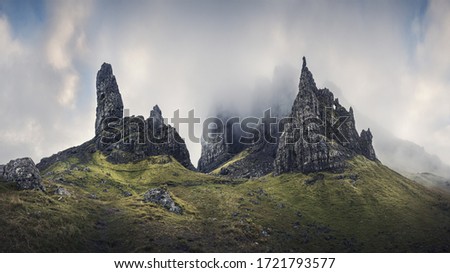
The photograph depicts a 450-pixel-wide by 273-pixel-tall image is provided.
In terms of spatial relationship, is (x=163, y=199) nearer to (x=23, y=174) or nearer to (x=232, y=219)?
(x=232, y=219)

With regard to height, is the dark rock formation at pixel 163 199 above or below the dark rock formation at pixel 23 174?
below

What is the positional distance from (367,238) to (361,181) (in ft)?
233

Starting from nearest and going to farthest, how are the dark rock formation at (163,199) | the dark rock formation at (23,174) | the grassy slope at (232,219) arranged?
1. the grassy slope at (232,219)
2. the dark rock formation at (23,174)
3. the dark rock formation at (163,199)

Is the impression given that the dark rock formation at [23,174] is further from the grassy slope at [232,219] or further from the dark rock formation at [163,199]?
the dark rock formation at [163,199]

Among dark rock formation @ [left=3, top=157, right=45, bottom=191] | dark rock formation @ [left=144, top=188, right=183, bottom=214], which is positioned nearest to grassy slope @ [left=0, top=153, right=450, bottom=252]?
dark rock formation @ [left=3, top=157, right=45, bottom=191]

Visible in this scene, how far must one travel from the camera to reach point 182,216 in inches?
4695

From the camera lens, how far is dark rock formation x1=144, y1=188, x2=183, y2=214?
406 ft

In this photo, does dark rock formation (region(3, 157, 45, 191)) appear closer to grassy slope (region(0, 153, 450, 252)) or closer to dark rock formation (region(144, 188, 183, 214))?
grassy slope (region(0, 153, 450, 252))

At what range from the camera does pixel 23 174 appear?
99.8 metres

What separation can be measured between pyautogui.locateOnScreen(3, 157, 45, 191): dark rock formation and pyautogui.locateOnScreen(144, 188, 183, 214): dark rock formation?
3906 cm

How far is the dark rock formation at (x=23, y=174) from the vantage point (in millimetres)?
98688

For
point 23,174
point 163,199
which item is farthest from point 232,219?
point 23,174

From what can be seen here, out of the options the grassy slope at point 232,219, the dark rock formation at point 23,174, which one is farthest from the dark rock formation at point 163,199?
the dark rock formation at point 23,174

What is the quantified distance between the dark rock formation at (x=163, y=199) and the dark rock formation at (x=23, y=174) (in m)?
39.1
